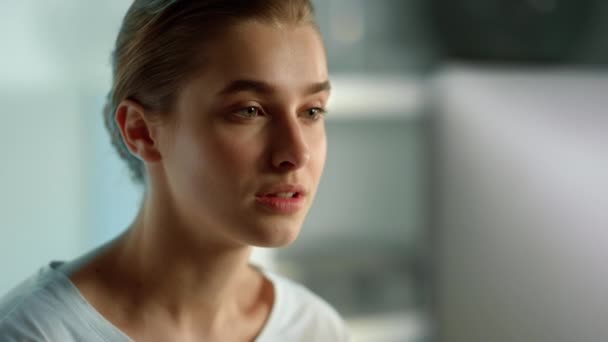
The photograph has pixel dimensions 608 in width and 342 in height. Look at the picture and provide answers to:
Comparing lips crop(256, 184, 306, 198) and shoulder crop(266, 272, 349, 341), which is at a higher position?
Answer: lips crop(256, 184, 306, 198)

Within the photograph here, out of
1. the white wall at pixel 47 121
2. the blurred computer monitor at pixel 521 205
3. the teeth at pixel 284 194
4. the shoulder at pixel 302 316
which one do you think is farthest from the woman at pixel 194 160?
the white wall at pixel 47 121

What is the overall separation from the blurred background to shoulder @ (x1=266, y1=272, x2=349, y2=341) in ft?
0.47

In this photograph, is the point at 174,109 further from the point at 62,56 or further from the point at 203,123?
the point at 62,56

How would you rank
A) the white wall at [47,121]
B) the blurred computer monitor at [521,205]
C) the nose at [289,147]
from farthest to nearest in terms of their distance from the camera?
the white wall at [47,121], the blurred computer monitor at [521,205], the nose at [289,147]

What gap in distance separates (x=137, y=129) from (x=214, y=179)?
0.38ft

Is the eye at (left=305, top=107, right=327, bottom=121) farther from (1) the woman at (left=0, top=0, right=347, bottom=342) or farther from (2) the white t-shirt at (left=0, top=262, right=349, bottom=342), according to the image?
(2) the white t-shirt at (left=0, top=262, right=349, bottom=342)

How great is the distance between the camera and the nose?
0.68 meters

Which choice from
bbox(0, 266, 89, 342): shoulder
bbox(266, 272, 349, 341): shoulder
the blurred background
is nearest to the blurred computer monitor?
the blurred background

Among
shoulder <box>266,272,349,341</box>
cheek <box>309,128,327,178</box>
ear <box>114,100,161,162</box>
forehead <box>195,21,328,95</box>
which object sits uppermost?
forehead <box>195,21,328,95</box>

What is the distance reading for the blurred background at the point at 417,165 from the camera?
87 cm

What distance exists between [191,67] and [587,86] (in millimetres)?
534

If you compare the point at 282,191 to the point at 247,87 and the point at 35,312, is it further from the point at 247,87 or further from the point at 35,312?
the point at 35,312

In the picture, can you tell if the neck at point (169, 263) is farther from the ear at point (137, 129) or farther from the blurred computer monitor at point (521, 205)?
the blurred computer monitor at point (521, 205)

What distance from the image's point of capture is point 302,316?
93cm
